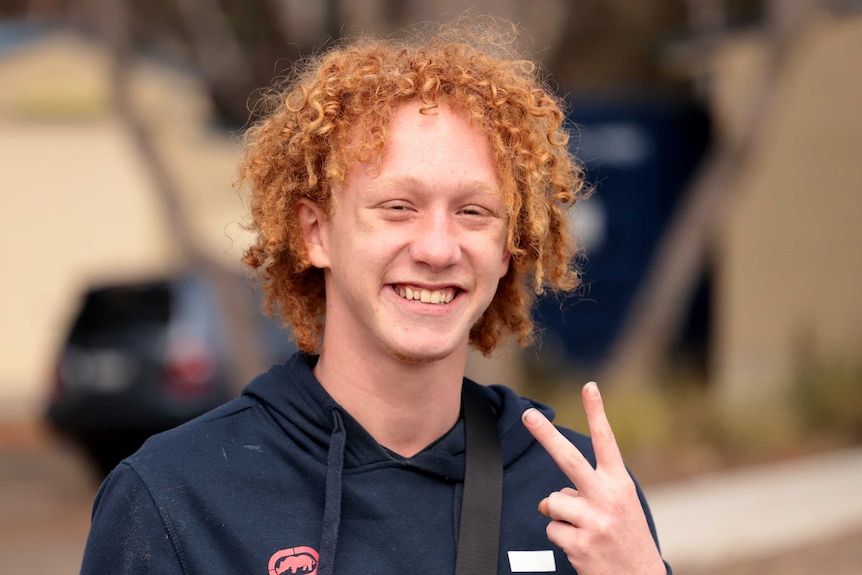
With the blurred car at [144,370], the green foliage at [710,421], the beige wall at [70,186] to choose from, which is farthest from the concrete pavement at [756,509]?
the beige wall at [70,186]

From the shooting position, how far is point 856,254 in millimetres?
13008

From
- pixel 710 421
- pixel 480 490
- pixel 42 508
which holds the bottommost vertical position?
pixel 480 490

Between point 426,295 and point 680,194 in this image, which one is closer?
point 426,295

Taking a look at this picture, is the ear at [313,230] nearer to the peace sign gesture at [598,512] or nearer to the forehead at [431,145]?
the forehead at [431,145]

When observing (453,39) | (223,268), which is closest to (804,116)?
(223,268)

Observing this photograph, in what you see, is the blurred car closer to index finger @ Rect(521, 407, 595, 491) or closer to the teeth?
the teeth

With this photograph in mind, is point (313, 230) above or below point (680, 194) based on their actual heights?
below

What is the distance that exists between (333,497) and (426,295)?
0.41 meters

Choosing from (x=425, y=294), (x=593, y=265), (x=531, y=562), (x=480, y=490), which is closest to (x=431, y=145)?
(x=425, y=294)

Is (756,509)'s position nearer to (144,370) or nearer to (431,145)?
(144,370)

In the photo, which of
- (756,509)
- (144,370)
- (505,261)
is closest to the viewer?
(505,261)

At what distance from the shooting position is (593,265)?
566 inches

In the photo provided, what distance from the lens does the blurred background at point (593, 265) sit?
9.27m

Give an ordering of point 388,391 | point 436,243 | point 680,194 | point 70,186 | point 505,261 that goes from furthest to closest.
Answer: point 70,186
point 680,194
point 505,261
point 388,391
point 436,243
